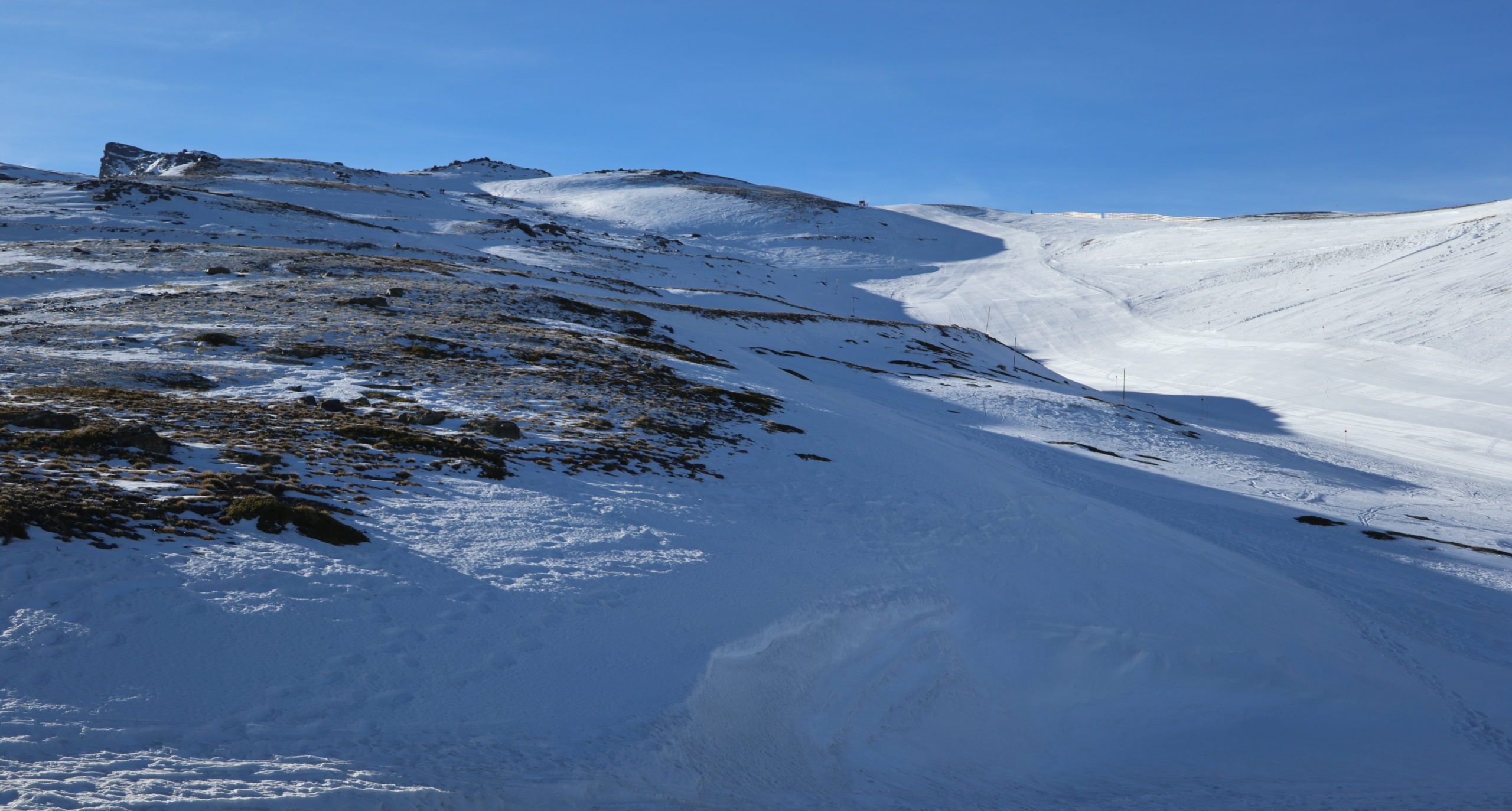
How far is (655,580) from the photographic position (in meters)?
9.90

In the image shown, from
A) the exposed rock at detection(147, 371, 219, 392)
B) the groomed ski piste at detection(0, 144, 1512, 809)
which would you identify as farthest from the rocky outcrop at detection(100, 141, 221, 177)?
the exposed rock at detection(147, 371, 219, 392)

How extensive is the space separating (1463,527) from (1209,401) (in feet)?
82.0

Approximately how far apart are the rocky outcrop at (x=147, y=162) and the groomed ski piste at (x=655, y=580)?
87.8m

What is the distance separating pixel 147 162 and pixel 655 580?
139 metres

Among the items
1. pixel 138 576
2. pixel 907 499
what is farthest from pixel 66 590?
pixel 907 499

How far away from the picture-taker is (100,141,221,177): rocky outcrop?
4139 inches

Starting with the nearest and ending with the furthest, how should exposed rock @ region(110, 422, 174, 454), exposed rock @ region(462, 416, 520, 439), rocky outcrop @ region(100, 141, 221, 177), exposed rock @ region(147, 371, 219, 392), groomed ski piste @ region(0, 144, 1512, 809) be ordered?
groomed ski piste @ region(0, 144, 1512, 809)
exposed rock @ region(110, 422, 174, 454)
exposed rock @ region(462, 416, 520, 439)
exposed rock @ region(147, 371, 219, 392)
rocky outcrop @ region(100, 141, 221, 177)

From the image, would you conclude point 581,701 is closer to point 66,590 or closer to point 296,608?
point 296,608

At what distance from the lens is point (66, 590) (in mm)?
6930

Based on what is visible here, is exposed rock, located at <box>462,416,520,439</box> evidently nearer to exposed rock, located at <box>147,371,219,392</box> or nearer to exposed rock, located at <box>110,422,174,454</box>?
exposed rock, located at <box>110,422,174,454</box>

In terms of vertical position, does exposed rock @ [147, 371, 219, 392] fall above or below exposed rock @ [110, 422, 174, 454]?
above

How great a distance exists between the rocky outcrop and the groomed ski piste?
87845 millimetres

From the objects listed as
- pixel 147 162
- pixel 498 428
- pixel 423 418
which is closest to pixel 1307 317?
pixel 498 428

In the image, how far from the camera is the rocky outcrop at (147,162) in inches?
4139
